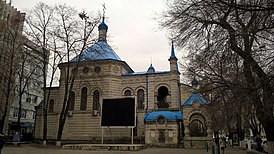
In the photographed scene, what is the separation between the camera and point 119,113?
22.1 metres

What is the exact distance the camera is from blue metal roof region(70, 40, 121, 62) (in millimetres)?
24891

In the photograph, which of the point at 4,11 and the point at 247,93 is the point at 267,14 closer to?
the point at 247,93

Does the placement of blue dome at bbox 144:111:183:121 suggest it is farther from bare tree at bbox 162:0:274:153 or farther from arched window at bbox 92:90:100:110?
bare tree at bbox 162:0:274:153

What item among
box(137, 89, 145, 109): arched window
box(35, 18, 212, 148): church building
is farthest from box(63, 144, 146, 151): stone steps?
box(137, 89, 145, 109): arched window

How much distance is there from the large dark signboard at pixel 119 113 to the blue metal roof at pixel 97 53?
18.9ft

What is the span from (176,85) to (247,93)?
785 inches

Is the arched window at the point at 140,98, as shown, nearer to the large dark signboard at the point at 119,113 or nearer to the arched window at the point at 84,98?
the large dark signboard at the point at 119,113

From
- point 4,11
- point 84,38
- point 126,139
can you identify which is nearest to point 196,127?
point 126,139

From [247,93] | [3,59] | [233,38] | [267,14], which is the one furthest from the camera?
[3,59]

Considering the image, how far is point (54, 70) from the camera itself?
24469 mm

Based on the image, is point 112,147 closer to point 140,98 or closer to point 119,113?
point 119,113

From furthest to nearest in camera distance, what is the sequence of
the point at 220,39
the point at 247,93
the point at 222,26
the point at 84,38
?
the point at 84,38 < the point at 222,26 < the point at 220,39 < the point at 247,93

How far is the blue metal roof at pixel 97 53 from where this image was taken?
24.9 meters

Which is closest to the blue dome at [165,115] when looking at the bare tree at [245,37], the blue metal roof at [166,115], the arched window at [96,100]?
the blue metal roof at [166,115]
